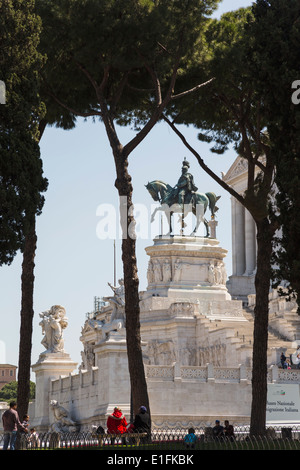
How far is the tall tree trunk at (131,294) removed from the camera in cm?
2105

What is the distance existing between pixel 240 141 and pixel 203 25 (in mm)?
4013

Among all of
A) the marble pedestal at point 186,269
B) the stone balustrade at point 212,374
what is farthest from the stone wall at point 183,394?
the marble pedestal at point 186,269

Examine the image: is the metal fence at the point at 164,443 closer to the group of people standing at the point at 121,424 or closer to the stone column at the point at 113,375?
the group of people standing at the point at 121,424

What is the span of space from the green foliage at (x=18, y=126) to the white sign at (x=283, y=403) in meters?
12.8

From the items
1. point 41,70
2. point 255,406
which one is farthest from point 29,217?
point 255,406

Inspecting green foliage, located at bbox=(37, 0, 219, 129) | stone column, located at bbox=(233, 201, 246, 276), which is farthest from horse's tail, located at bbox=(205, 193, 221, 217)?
green foliage, located at bbox=(37, 0, 219, 129)

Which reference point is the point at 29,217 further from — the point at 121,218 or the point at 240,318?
the point at 240,318

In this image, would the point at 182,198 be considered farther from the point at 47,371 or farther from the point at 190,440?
the point at 190,440

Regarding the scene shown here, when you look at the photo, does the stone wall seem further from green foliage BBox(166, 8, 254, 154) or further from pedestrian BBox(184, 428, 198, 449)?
pedestrian BBox(184, 428, 198, 449)

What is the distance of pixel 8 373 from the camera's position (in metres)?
125

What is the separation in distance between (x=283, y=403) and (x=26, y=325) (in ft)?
36.1

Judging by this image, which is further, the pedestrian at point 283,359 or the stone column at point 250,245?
the stone column at point 250,245

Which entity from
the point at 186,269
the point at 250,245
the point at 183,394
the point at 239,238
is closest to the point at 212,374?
the point at 183,394
